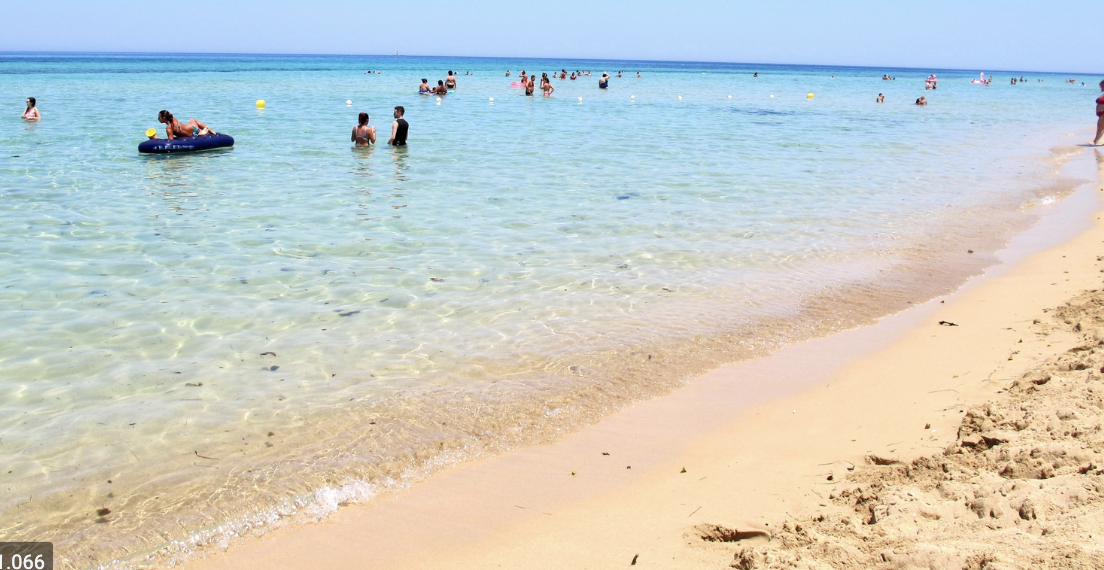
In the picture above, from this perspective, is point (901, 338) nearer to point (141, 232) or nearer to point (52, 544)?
point (52, 544)

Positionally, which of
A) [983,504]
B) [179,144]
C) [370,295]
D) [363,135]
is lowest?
[370,295]

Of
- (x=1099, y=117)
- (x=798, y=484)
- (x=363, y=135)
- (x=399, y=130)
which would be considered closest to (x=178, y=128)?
(x=363, y=135)

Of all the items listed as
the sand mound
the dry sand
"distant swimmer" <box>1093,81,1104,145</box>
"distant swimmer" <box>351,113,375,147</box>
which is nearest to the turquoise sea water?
the dry sand

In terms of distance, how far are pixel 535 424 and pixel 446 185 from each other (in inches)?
306

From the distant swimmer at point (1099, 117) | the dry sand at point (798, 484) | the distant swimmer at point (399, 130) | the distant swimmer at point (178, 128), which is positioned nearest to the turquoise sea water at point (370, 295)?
the dry sand at point (798, 484)

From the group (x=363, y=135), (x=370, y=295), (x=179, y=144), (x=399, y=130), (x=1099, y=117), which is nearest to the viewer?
(x=370, y=295)

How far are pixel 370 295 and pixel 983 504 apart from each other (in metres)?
4.96

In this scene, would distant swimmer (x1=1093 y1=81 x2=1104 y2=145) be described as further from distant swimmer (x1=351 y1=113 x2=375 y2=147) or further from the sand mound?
the sand mound

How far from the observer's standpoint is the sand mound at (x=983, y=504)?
8.32 ft

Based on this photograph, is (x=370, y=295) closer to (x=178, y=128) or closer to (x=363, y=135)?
(x=363, y=135)

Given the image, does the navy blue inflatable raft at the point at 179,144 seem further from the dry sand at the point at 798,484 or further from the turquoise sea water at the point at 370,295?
the dry sand at the point at 798,484

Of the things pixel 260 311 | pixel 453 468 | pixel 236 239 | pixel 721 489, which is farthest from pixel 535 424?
pixel 236 239

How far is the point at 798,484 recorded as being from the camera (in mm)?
3654

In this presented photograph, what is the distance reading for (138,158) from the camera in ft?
45.3
